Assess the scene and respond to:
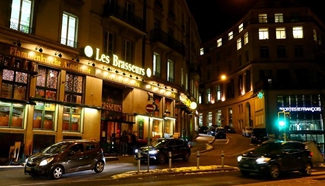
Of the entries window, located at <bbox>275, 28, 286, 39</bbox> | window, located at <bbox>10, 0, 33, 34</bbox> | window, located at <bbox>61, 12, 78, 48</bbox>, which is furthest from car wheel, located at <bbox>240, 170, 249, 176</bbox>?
window, located at <bbox>275, 28, 286, 39</bbox>

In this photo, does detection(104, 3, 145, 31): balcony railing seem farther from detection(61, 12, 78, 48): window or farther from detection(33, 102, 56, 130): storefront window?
detection(33, 102, 56, 130): storefront window

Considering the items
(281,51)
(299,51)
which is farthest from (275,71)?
(299,51)

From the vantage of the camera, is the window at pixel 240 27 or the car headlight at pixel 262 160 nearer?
the car headlight at pixel 262 160

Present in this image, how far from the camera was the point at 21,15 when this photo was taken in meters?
19.9

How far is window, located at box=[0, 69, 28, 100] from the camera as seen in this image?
18766mm

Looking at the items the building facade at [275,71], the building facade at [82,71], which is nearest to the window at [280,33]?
the building facade at [275,71]

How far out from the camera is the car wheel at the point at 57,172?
13687 millimetres

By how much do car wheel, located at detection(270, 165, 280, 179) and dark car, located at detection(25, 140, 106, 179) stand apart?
8316mm

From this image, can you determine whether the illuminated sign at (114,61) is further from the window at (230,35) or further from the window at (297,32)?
the window at (230,35)

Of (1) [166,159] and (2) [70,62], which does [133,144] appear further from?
(2) [70,62]

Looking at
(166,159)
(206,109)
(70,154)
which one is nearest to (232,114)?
(206,109)

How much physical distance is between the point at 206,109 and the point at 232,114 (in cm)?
1286

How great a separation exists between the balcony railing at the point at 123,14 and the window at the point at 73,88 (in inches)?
239

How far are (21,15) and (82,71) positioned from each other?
18.2 ft
